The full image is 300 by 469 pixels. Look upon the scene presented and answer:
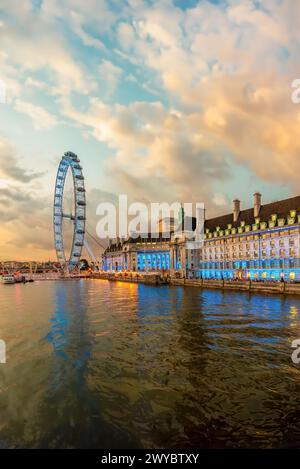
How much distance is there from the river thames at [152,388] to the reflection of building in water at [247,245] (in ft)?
172

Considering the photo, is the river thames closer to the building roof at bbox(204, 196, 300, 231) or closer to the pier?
the pier

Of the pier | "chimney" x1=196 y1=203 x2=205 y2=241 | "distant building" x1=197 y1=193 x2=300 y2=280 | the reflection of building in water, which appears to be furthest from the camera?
"chimney" x1=196 y1=203 x2=205 y2=241

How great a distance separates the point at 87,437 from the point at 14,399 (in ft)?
17.6

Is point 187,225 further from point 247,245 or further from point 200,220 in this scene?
point 247,245

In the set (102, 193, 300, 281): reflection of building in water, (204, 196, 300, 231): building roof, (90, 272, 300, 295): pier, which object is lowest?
(90, 272, 300, 295): pier

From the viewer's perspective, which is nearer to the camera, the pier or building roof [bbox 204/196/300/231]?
the pier

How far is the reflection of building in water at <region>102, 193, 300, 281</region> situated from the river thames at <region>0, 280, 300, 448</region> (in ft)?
172

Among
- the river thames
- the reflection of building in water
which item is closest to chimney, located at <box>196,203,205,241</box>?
the reflection of building in water

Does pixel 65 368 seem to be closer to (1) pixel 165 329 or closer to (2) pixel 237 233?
(1) pixel 165 329

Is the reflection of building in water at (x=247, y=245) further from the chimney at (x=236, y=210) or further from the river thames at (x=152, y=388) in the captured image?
the river thames at (x=152, y=388)

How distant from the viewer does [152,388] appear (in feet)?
47.7

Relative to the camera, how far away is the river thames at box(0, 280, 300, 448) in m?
10.6

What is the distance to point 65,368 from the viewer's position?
18047mm
